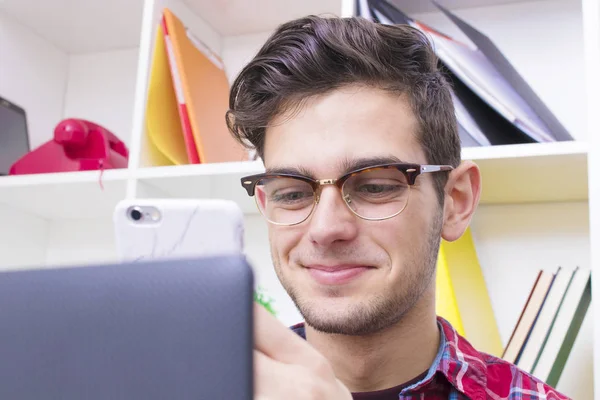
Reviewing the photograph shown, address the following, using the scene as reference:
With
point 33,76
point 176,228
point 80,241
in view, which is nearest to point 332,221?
point 176,228

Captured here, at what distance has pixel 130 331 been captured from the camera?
13.5 inches

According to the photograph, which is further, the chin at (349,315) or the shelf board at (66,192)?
the shelf board at (66,192)

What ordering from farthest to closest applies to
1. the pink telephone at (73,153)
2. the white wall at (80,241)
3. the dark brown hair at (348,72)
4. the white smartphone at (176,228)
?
the white wall at (80,241) → the pink telephone at (73,153) → the dark brown hair at (348,72) → the white smartphone at (176,228)

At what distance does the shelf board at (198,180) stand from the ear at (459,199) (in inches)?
14.4

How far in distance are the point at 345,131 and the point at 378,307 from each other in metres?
0.25

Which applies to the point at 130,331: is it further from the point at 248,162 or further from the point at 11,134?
the point at 11,134

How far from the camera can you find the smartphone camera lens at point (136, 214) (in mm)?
571

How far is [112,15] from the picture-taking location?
1.65 meters

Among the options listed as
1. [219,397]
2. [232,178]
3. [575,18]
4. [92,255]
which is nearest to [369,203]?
[232,178]

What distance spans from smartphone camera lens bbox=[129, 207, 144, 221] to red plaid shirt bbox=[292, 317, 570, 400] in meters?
0.55

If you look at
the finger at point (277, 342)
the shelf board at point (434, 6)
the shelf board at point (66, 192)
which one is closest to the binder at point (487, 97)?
the shelf board at point (434, 6)

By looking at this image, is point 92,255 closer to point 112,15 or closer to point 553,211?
point 112,15

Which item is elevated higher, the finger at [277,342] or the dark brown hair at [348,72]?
the dark brown hair at [348,72]

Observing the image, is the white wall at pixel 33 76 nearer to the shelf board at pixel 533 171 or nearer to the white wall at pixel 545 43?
the white wall at pixel 545 43
